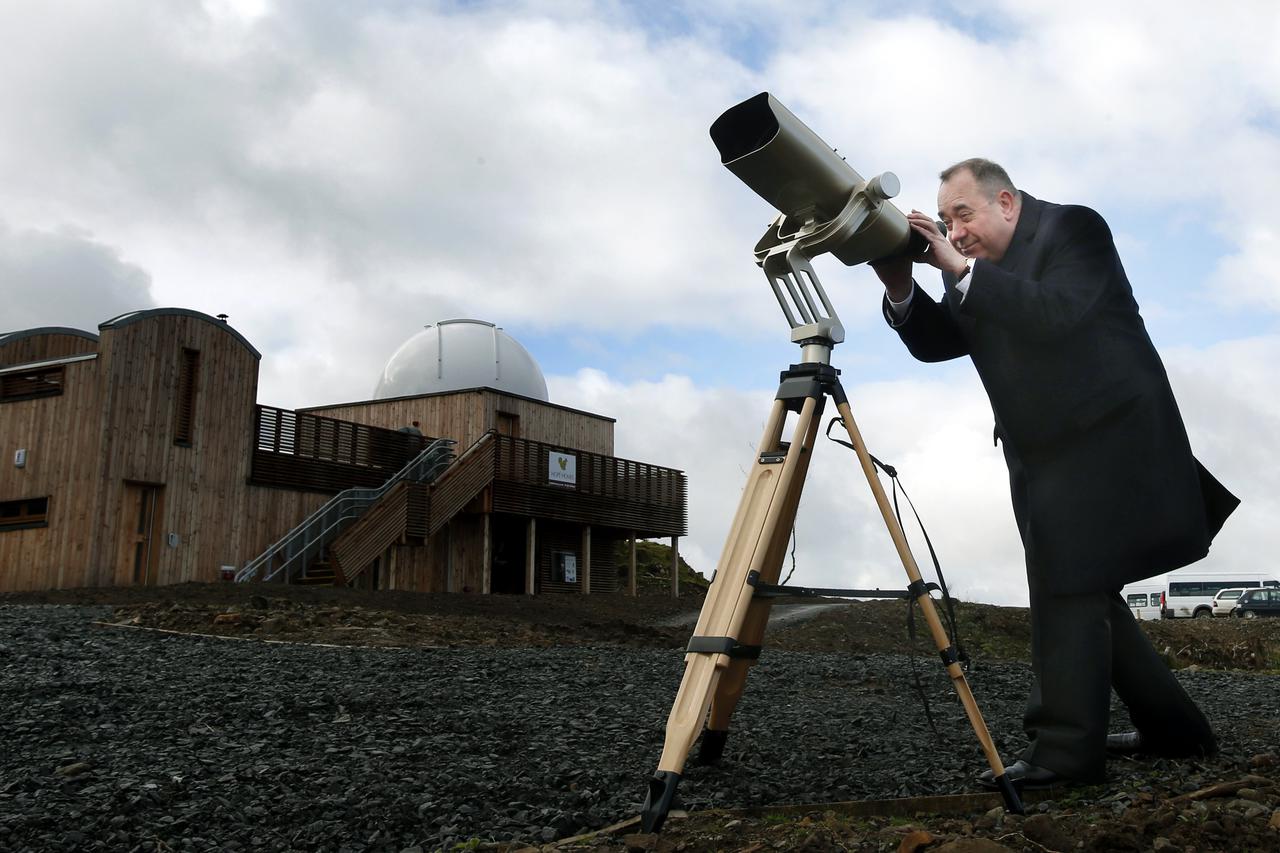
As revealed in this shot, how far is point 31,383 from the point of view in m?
19.3

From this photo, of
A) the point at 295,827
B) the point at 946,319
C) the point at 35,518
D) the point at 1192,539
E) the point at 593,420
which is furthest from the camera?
the point at 593,420

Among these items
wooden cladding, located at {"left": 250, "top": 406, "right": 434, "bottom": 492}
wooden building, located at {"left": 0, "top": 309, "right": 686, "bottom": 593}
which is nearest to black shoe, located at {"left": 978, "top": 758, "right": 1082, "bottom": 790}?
wooden building, located at {"left": 0, "top": 309, "right": 686, "bottom": 593}

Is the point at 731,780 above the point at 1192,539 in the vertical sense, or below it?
below

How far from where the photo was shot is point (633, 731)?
4691 mm

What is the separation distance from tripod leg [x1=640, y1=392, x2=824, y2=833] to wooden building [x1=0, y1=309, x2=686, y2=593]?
57.7 ft

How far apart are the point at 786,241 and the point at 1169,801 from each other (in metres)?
2.11

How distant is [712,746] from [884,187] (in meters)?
2.04

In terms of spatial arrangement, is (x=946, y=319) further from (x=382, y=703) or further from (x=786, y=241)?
(x=382, y=703)

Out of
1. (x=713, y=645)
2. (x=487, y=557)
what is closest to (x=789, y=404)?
(x=713, y=645)

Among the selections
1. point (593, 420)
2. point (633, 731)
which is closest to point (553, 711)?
point (633, 731)

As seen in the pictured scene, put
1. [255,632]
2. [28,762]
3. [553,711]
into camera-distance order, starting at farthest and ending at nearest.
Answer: [255,632] < [553,711] < [28,762]

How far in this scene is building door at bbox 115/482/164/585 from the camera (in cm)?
1855

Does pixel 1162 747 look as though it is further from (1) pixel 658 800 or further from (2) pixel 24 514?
(2) pixel 24 514

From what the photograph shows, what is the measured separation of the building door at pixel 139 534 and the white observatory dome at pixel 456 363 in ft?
33.1
